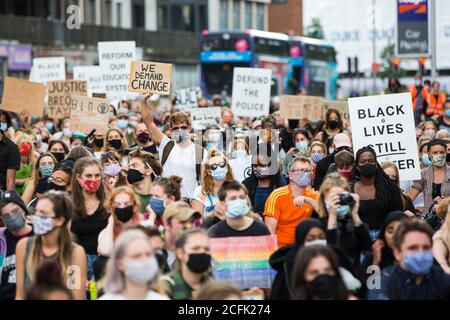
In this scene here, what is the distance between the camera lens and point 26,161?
15758 mm

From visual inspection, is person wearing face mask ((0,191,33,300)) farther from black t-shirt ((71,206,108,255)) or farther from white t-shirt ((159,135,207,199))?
white t-shirt ((159,135,207,199))

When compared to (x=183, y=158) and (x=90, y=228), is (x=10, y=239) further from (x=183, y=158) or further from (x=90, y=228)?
(x=183, y=158)

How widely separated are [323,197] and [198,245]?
1.59m

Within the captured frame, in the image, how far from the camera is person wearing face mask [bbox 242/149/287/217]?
12.3m

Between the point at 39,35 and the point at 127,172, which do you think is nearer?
the point at 127,172

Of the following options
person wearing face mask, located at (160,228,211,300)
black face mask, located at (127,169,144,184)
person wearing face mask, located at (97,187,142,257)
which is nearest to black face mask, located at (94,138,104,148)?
black face mask, located at (127,169,144,184)

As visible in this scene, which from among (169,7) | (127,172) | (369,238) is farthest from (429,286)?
(169,7)

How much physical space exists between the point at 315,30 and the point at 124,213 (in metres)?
85.5

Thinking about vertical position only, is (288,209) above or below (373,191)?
below

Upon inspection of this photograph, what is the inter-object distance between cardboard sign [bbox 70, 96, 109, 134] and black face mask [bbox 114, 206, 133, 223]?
28.3ft

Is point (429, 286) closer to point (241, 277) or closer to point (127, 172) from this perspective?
point (241, 277)

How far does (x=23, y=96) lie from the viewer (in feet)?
70.1

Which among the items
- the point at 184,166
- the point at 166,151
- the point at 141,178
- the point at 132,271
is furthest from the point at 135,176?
the point at 132,271

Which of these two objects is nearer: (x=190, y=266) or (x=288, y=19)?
(x=190, y=266)
